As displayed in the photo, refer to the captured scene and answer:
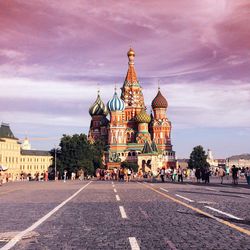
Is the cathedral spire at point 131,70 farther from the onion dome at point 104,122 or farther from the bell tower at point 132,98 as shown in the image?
the onion dome at point 104,122

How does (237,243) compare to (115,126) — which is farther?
(115,126)

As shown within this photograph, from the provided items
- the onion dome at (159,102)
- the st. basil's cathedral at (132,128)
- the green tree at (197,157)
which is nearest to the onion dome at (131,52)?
the st. basil's cathedral at (132,128)

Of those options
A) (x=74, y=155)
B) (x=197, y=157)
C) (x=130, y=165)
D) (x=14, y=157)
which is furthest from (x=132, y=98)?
(x=14, y=157)

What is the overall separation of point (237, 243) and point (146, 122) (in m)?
116

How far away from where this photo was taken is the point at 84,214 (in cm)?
1302

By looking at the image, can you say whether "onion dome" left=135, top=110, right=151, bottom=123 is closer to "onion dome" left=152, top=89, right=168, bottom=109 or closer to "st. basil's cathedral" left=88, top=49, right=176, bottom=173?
"st. basil's cathedral" left=88, top=49, right=176, bottom=173

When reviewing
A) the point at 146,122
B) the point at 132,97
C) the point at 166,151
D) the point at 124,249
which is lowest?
the point at 124,249

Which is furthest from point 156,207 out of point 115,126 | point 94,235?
point 115,126

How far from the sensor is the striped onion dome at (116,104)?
125 m

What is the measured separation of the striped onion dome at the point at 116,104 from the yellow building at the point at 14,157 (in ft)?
101

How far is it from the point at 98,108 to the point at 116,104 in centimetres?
1142

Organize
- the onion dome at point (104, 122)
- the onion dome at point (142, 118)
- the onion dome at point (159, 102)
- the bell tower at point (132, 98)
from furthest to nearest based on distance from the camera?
the onion dome at point (104, 122) < the onion dome at point (159, 102) < the bell tower at point (132, 98) < the onion dome at point (142, 118)

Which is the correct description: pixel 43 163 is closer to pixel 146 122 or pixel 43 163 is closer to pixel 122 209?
pixel 146 122

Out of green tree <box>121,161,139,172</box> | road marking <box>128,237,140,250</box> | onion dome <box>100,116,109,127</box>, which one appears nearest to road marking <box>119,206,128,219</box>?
road marking <box>128,237,140,250</box>
